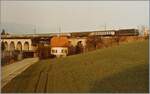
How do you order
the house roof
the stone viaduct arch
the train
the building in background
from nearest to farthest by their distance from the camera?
the building in background
the train
the house roof
the stone viaduct arch

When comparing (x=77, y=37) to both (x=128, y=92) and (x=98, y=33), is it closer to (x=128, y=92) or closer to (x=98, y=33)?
(x=98, y=33)

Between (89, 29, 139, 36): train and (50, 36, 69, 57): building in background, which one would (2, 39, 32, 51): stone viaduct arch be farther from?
(89, 29, 139, 36): train

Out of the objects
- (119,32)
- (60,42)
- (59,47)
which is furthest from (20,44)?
(119,32)

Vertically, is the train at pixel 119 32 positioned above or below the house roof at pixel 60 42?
above

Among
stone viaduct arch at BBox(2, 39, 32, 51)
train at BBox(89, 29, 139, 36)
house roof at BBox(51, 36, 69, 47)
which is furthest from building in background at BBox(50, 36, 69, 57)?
stone viaduct arch at BBox(2, 39, 32, 51)

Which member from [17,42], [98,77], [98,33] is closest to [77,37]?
[98,33]

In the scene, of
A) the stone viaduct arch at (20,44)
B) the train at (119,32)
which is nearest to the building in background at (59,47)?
the train at (119,32)

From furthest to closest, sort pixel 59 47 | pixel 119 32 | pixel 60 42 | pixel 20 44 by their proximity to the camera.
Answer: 1. pixel 20 44
2. pixel 119 32
3. pixel 60 42
4. pixel 59 47

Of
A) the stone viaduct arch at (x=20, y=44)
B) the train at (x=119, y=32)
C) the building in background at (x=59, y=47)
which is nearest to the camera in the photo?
the building in background at (x=59, y=47)

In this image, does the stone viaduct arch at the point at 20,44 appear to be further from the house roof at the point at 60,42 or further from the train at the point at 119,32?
the train at the point at 119,32

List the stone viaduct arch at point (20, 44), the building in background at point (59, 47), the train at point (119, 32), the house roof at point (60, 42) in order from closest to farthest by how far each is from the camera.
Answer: the building in background at point (59, 47)
the train at point (119, 32)
the house roof at point (60, 42)
the stone viaduct arch at point (20, 44)

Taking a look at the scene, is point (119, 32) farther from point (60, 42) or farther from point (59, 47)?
point (59, 47)

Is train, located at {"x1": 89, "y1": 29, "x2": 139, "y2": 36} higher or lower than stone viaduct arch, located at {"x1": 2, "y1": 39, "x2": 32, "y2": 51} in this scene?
higher

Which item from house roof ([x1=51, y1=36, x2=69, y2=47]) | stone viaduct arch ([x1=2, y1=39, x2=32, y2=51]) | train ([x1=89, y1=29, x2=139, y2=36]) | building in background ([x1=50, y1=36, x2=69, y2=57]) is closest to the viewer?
building in background ([x1=50, y1=36, x2=69, y2=57])
